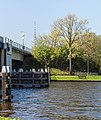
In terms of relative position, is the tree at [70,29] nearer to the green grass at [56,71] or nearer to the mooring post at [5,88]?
the green grass at [56,71]

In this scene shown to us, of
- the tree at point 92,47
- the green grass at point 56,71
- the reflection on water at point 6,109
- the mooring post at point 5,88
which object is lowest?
the reflection on water at point 6,109

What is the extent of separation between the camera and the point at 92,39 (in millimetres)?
111312

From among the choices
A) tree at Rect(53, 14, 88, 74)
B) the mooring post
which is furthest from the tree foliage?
the mooring post

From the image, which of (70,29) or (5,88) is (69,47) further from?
(5,88)

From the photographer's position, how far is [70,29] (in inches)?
4321

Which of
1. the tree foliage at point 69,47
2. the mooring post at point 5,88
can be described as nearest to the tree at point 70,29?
the tree foliage at point 69,47

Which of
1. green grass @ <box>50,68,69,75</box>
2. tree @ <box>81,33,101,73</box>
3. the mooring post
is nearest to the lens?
the mooring post

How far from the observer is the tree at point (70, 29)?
109688 mm

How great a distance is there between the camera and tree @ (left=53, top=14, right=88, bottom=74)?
10969 centimetres

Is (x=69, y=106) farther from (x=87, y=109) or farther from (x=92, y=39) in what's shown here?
(x=92, y=39)

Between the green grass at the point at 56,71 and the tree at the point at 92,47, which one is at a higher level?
the tree at the point at 92,47

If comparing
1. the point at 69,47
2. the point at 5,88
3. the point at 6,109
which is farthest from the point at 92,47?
the point at 6,109

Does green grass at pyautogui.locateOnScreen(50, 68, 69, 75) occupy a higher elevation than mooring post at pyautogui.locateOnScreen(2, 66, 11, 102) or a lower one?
higher

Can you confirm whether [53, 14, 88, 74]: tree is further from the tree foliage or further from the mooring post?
the mooring post
